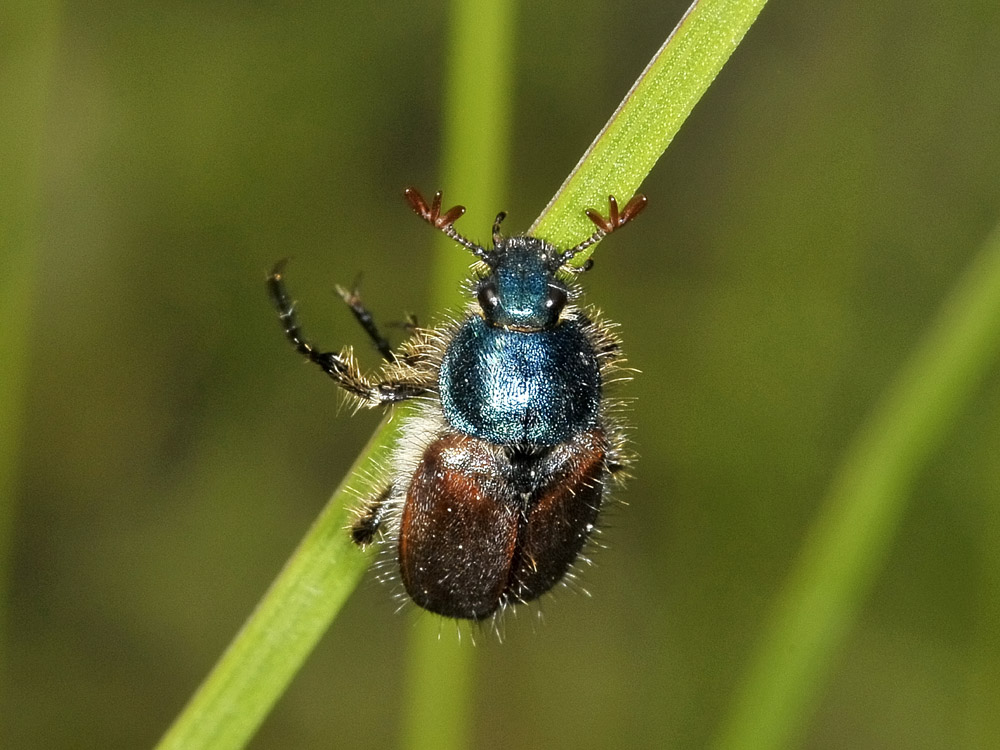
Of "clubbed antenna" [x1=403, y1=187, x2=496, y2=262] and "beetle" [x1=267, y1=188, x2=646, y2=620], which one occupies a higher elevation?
"clubbed antenna" [x1=403, y1=187, x2=496, y2=262]

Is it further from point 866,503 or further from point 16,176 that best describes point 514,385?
point 16,176

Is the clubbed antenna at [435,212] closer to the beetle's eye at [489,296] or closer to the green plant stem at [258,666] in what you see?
the beetle's eye at [489,296]

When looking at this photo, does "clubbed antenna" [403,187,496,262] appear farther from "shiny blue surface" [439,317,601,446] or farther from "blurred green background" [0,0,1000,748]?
"blurred green background" [0,0,1000,748]

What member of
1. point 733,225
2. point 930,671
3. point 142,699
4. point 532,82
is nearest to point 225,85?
point 532,82

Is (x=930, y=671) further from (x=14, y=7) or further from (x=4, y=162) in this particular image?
(x=14, y=7)

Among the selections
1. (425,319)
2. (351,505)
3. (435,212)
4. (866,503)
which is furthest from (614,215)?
(425,319)

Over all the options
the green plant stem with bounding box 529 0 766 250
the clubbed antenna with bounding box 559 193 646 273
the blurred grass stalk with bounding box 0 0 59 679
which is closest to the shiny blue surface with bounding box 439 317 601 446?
the clubbed antenna with bounding box 559 193 646 273
